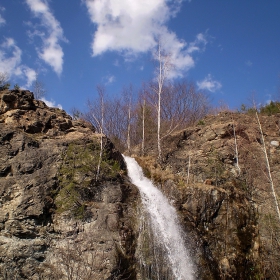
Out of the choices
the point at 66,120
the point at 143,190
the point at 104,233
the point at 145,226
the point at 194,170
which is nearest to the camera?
the point at 104,233

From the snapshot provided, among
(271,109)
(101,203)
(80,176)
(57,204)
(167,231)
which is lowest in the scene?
(167,231)

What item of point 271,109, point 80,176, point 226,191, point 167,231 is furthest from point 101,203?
point 271,109

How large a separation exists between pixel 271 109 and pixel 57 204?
799 inches

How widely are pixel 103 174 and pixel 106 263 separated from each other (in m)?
4.64

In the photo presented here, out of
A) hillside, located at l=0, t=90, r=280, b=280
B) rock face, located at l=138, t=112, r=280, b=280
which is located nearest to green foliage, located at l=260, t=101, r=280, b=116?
rock face, located at l=138, t=112, r=280, b=280

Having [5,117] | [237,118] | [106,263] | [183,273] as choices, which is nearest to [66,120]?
[5,117]

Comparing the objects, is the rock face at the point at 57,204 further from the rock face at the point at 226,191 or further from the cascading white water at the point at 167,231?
the rock face at the point at 226,191

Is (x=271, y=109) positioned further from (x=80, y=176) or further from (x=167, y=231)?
(x=80, y=176)

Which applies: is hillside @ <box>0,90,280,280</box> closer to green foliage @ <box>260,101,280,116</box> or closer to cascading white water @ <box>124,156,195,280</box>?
cascading white water @ <box>124,156,195,280</box>

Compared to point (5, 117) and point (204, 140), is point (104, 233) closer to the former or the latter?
point (5, 117)

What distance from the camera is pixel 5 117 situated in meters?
15.0

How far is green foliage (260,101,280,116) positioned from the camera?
78.4 ft

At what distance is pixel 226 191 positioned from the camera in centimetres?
1587

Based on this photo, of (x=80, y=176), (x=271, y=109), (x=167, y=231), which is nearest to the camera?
(x=167, y=231)
